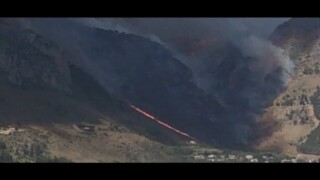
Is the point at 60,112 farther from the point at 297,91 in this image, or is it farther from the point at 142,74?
the point at 297,91

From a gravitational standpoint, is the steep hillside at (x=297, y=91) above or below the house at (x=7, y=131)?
above

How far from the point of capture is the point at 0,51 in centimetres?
9369

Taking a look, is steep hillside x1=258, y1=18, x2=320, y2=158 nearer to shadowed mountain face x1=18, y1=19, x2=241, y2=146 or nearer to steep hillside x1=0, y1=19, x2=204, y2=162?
shadowed mountain face x1=18, y1=19, x2=241, y2=146

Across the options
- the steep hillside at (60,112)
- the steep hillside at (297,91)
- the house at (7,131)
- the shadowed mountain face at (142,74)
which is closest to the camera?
the house at (7,131)

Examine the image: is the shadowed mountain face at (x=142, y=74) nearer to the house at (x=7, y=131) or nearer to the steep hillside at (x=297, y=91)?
the steep hillside at (x=297, y=91)

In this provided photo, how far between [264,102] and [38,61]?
4877 cm

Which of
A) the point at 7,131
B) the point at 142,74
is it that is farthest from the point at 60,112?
the point at 142,74

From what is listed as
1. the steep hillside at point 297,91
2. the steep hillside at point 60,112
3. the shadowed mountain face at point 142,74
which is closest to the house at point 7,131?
the steep hillside at point 60,112

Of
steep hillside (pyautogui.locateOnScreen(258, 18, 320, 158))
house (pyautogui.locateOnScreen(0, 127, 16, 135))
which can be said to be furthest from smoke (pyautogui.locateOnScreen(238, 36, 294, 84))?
house (pyautogui.locateOnScreen(0, 127, 16, 135))

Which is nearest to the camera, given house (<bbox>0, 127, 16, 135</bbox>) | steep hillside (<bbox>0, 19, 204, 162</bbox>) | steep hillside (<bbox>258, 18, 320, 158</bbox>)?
house (<bbox>0, 127, 16, 135</bbox>)

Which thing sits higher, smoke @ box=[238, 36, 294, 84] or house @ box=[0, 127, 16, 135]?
smoke @ box=[238, 36, 294, 84]

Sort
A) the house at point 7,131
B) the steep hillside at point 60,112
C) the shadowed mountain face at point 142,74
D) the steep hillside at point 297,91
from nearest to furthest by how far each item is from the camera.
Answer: the house at point 7,131 < the steep hillside at point 60,112 < the shadowed mountain face at point 142,74 < the steep hillside at point 297,91

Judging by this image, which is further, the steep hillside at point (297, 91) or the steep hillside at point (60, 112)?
the steep hillside at point (297, 91)
